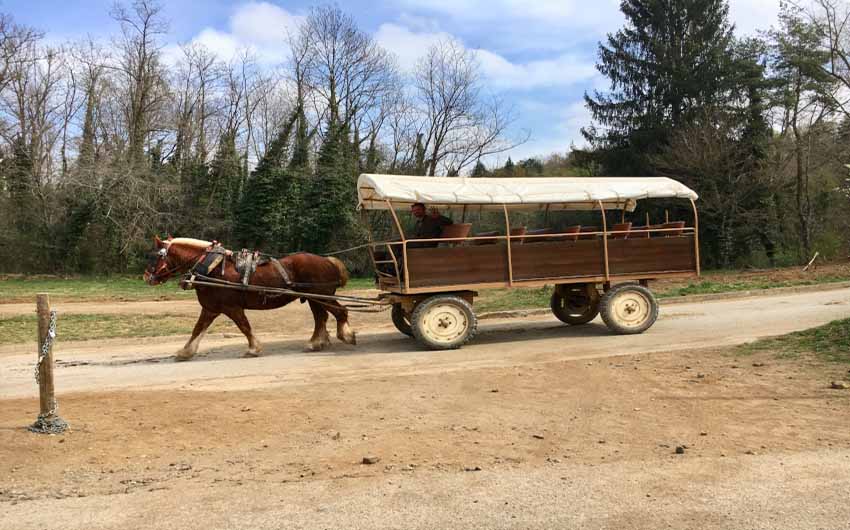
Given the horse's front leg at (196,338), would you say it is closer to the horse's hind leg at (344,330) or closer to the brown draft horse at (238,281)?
the brown draft horse at (238,281)

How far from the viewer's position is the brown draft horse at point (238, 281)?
10.3 metres

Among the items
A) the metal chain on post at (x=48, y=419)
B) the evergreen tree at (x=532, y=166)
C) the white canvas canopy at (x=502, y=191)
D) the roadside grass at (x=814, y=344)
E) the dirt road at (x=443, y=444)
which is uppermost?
the evergreen tree at (x=532, y=166)

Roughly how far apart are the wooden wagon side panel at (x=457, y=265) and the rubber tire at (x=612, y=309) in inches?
77.3

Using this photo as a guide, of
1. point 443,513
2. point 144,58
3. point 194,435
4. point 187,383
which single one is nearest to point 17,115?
point 144,58

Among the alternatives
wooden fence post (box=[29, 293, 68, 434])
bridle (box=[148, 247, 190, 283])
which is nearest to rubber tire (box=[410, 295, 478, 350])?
bridle (box=[148, 247, 190, 283])

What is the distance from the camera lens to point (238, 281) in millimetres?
10406

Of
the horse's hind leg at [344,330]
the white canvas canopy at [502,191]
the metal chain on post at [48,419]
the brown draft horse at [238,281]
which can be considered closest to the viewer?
the metal chain on post at [48,419]

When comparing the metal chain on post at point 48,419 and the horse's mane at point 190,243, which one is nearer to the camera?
the metal chain on post at point 48,419

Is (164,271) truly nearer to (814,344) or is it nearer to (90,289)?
(814,344)

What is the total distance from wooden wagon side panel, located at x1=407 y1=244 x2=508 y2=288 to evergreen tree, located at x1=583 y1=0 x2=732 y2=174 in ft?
79.9

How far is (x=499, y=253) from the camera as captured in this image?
414 inches

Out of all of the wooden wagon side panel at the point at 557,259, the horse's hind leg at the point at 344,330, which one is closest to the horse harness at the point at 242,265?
the horse's hind leg at the point at 344,330

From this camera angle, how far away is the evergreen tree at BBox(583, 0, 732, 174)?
3238cm

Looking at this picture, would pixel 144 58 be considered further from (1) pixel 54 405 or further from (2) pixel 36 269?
(1) pixel 54 405
